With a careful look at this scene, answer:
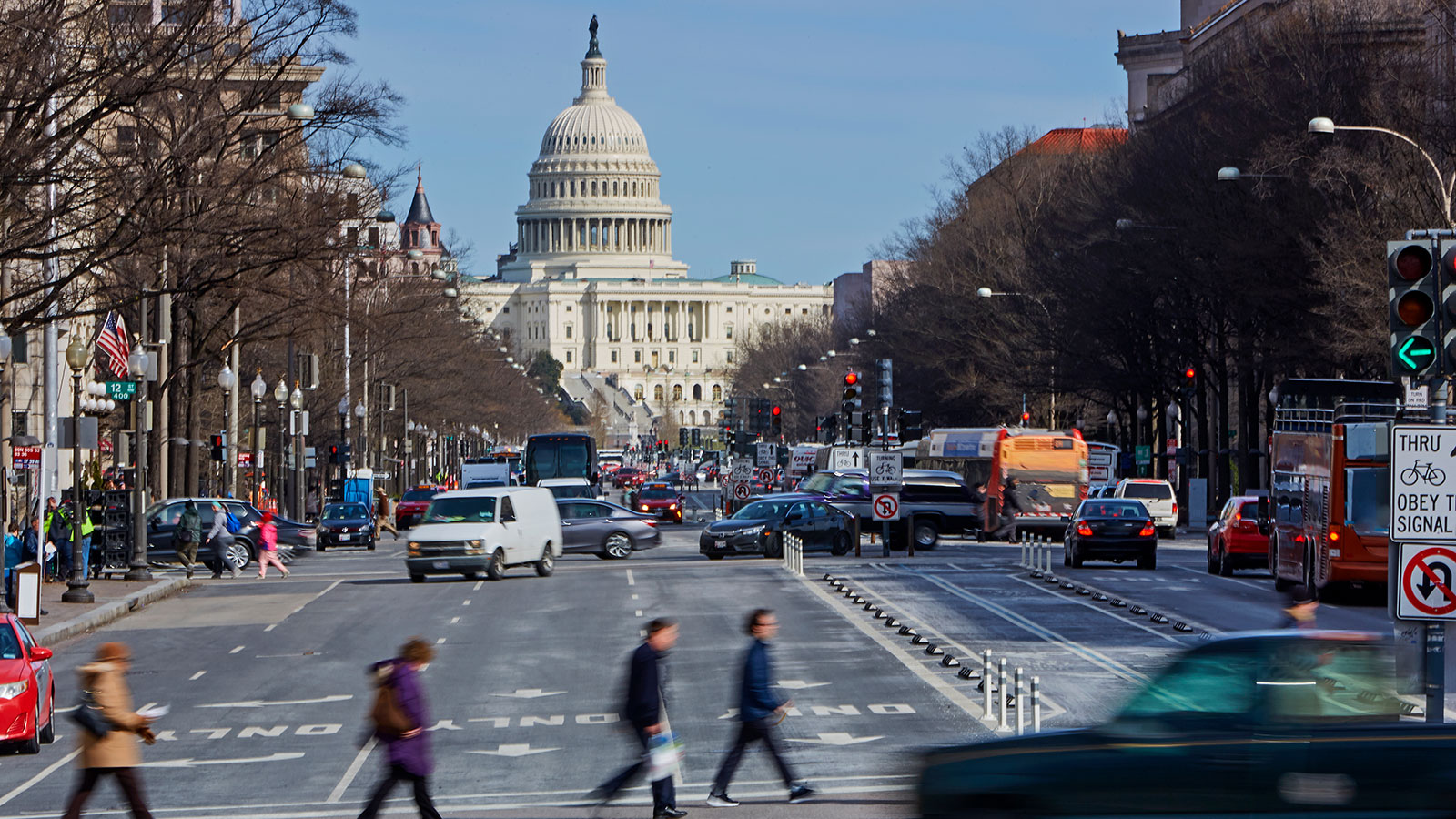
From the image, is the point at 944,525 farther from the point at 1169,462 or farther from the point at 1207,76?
the point at 1169,462

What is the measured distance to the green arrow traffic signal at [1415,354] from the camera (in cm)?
1388

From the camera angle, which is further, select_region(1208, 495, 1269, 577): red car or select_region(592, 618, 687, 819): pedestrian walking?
select_region(1208, 495, 1269, 577): red car

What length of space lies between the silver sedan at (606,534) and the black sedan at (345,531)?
1278cm

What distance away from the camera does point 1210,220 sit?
185 ft

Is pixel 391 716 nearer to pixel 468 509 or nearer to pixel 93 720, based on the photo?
pixel 93 720

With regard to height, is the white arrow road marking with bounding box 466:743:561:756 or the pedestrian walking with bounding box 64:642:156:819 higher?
the pedestrian walking with bounding box 64:642:156:819

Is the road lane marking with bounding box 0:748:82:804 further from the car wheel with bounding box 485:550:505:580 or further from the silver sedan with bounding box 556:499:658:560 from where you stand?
the silver sedan with bounding box 556:499:658:560

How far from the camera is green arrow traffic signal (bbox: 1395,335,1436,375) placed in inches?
547

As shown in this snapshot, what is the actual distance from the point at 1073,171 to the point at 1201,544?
25.7 metres

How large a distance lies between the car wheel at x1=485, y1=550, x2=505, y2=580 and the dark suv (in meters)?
12.2

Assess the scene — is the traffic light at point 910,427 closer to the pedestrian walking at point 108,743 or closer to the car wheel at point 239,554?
the car wheel at point 239,554

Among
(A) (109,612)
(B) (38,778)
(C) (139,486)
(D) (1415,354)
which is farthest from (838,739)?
(C) (139,486)

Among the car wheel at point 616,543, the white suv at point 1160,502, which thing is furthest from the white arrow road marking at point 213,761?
the white suv at point 1160,502

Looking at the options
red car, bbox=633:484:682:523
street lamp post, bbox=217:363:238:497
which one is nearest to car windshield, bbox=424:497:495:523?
street lamp post, bbox=217:363:238:497
